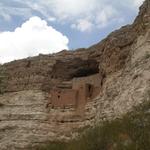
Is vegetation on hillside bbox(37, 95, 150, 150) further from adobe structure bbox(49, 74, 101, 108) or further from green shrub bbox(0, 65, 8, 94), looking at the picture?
green shrub bbox(0, 65, 8, 94)

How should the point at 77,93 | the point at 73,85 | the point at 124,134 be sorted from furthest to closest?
1. the point at 73,85
2. the point at 77,93
3. the point at 124,134

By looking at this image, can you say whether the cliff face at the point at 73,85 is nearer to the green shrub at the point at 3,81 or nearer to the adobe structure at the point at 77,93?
the adobe structure at the point at 77,93

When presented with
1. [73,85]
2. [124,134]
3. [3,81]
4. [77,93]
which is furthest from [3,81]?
[124,134]

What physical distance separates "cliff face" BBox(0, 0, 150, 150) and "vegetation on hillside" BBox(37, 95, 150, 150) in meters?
1.68

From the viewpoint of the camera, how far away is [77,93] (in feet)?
92.3

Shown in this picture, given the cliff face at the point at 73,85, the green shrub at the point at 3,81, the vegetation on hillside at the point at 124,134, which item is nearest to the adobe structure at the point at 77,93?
the cliff face at the point at 73,85

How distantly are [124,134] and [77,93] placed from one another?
10192 mm

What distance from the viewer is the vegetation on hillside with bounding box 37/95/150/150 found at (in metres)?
17.2

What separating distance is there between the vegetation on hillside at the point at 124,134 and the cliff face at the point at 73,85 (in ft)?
5.52

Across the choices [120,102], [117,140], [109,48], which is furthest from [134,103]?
[109,48]

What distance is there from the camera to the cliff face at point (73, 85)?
926 inches

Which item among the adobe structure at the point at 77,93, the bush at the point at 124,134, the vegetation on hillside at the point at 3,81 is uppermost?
the vegetation on hillside at the point at 3,81

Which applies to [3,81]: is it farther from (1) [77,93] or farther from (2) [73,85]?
(1) [77,93]

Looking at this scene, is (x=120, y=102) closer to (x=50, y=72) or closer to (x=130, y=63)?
(x=130, y=63)
